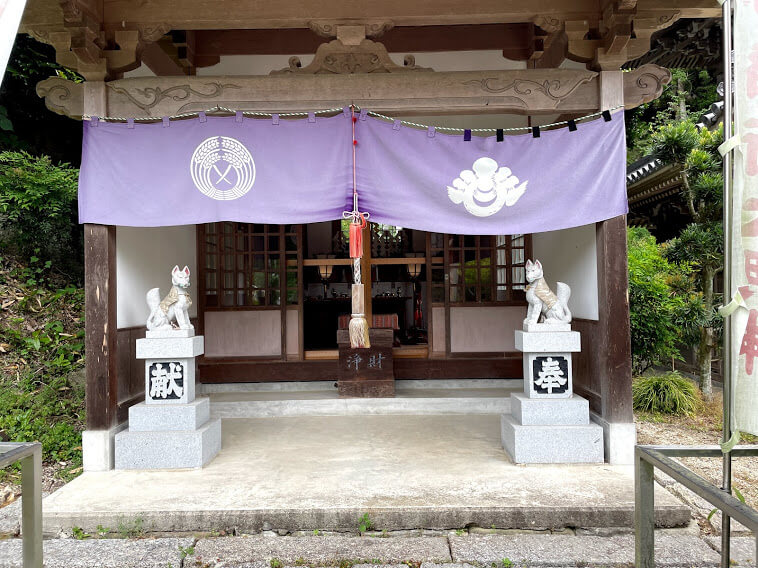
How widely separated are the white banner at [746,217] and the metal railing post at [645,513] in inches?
16.7

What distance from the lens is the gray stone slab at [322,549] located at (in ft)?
11.9

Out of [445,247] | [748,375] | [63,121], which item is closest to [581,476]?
[748,375]

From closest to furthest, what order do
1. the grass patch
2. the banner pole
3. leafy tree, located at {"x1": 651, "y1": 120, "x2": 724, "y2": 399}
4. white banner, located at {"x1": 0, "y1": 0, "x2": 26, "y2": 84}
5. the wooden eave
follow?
white banner, located at {"x1": 0, "y1": 0, "x2": 26, "y2": 84} < the banner pole < the grass patch < leafy tree, located at {"x1": 651, "y1": 120, "x2": 724, "y2": 399} < the wooden eave

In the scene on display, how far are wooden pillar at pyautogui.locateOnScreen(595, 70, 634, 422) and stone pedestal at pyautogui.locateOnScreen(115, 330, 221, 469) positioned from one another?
4.01 meters

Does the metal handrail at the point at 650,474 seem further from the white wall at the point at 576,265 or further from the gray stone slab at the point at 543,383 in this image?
the white wall at the point at 576,265

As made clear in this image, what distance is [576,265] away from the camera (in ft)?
20.7

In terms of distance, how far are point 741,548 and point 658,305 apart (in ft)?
16.2

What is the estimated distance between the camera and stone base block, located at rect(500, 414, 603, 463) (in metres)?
5.07

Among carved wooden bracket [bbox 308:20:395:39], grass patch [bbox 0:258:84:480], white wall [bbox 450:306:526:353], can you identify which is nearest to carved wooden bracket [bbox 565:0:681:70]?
carved wooden bracket [bbox 308:20:395:39]

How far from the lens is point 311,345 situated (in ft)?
34.1

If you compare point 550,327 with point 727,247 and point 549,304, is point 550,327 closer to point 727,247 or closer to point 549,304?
point 549,304

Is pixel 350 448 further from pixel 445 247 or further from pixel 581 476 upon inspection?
pixel 445 247

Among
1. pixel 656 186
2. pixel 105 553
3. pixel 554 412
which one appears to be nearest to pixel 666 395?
pixel 554 412

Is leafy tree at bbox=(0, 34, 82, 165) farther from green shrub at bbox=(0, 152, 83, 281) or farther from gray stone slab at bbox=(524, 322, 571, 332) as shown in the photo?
gray stone slab at bbox=(524, 322, 571, 332)
